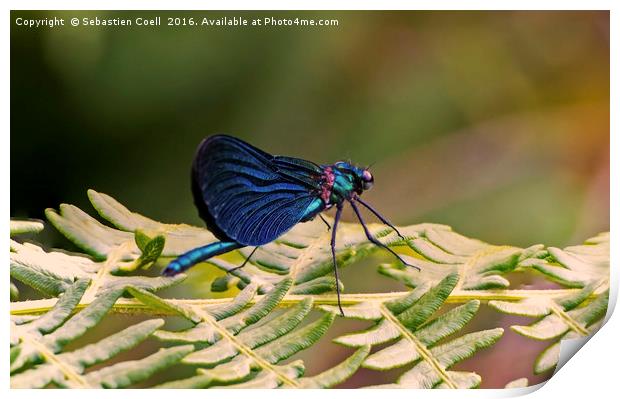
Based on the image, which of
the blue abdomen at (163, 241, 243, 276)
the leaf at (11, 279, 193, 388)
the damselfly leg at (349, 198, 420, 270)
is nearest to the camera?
the leaf at (11, 279, 193, 388)

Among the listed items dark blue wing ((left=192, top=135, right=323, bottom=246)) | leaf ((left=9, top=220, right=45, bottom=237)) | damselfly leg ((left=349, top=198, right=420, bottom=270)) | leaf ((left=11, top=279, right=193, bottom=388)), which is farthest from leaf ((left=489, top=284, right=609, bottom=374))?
leaf ((left=9, top=220, right=45, bottom=237))

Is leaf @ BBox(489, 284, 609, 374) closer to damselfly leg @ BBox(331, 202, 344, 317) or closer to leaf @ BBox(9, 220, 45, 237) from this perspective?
damselfly leg @ BBox(331, 202, 344, 317)

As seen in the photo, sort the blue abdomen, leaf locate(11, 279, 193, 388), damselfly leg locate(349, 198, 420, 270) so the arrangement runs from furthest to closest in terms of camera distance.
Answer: damselfly leg locate(349, 198, 420, 270) < the blue abdomen < leaf locate(11, 279, 193, 388)

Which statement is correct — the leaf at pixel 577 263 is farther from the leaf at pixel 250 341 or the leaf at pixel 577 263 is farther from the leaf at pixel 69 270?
the leaf at pixel 69 270

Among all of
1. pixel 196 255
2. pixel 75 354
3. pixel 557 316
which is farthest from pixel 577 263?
pixel 75 354

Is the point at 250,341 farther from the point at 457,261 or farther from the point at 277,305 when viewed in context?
the point at 457,261

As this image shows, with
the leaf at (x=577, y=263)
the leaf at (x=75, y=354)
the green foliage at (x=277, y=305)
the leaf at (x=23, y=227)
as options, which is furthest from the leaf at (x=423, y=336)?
the leaf at (x=23, y=227)

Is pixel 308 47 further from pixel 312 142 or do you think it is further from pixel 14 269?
pixel 14 269
